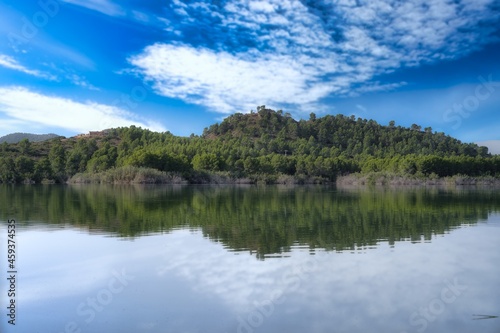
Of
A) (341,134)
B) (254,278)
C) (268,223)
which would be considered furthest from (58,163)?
(341,134)

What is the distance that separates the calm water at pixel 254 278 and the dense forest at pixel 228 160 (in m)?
50.4

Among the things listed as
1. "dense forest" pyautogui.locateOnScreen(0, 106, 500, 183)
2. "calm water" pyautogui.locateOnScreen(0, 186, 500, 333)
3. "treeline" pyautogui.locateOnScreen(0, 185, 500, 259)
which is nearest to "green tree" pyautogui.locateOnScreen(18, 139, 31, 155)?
"dense forest" pyautogui.locateOnScreen(0, 106, 500, 183)

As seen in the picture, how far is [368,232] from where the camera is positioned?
1448 cm

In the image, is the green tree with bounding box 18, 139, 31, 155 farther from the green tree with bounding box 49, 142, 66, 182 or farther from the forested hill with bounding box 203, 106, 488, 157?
the forested hill with bounding box 203, 106, 488, 157

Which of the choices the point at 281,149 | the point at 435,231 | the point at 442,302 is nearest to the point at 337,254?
the point at 442,302

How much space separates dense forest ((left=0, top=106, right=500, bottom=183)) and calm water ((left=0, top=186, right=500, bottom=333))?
5040cm

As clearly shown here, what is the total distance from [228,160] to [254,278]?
71.4 metres

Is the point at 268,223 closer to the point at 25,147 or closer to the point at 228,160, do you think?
the point at 228,160

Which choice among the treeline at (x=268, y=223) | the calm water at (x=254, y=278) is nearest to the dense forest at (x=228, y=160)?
the treeline at (x=268, y=223)

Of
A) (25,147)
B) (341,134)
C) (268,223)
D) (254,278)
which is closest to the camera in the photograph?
(254,278)

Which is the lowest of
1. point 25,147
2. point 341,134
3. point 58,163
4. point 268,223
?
point 268,223

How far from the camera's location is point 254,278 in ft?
27.3

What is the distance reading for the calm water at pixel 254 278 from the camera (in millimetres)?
6203

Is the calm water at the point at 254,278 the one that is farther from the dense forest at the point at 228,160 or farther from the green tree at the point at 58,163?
the green tree at the point at 58,163
